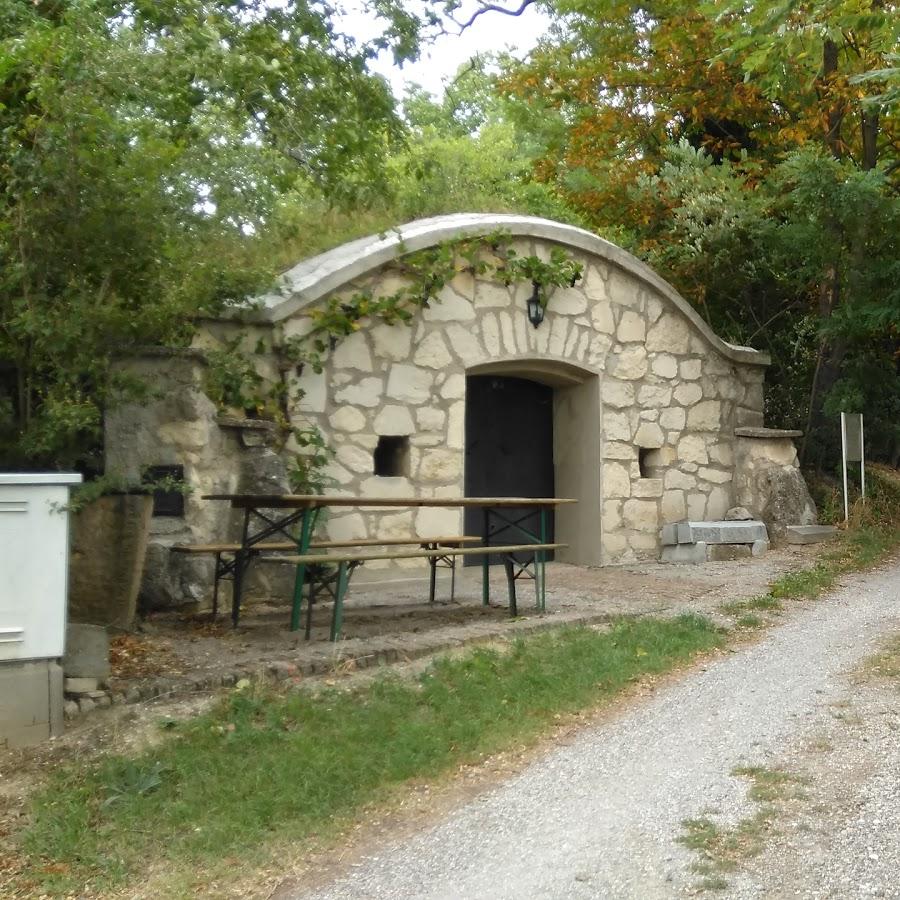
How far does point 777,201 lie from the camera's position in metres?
13.4

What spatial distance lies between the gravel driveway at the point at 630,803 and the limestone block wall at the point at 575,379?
3.71 metres

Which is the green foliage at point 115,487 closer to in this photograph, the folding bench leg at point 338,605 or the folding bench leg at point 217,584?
the folding bench leg at point 217,584

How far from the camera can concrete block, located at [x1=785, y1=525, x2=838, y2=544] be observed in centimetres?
1171

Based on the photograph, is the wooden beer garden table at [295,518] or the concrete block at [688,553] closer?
the wooden beer garden table at [295,518]

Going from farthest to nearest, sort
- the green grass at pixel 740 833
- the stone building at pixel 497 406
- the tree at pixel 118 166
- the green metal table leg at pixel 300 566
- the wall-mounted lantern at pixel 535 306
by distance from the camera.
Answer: the wall-mounted lantern at pixel 535 306 → the stone building at pixel 497 406 → the green metal table leg at pixel 300 566 → the tree at pixel 118 166 → the green grass at pixel 740 833

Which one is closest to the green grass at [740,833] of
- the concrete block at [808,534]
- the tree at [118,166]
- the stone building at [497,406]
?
the tree at [118,166]

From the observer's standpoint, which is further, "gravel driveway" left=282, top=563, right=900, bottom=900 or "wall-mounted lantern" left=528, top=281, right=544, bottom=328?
"wall-mounted lantern" left=528, top=281, right=544, bottom=328

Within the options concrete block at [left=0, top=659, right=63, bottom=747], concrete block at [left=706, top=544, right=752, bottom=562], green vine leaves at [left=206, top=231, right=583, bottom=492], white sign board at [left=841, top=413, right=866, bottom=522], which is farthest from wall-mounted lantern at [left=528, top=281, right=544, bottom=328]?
concrete block at [left=0, top=659, right=63, bottom=747]

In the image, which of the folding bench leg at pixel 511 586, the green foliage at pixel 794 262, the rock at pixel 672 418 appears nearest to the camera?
the folding bench leg at pixel 511 586

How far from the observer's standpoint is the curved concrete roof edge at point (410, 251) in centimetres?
903

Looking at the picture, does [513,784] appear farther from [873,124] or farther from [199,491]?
[873,124]

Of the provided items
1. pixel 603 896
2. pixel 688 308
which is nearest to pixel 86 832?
pixel 603 896

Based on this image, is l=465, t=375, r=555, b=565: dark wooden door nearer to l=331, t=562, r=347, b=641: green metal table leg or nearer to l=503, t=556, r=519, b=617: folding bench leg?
l=503, t=556, r=519, b=617: folding bench leg

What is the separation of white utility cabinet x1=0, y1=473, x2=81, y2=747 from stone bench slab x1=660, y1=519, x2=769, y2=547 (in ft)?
24.0
